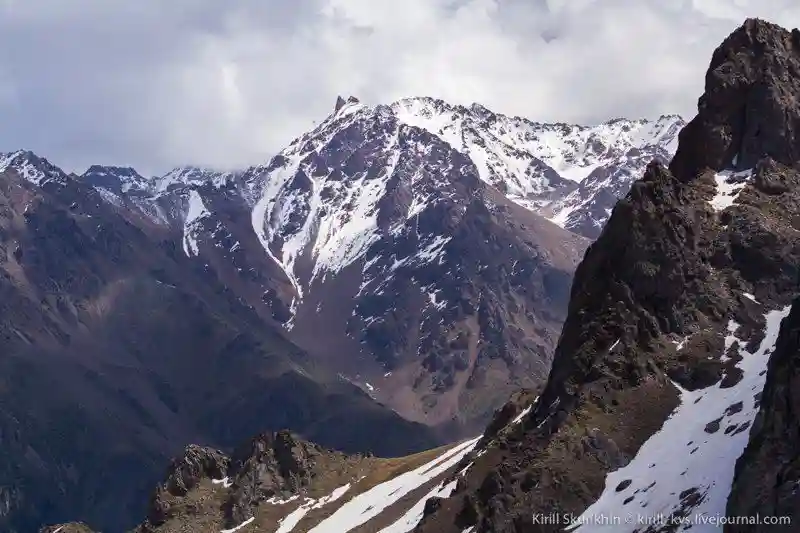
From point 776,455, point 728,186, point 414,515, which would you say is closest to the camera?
point 776,455

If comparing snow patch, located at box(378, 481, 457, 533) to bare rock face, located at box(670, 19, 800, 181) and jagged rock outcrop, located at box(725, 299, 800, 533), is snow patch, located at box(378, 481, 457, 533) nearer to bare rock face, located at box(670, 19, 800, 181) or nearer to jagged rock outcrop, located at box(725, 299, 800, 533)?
bare rock face, located at box(670, 19, 800, 181)

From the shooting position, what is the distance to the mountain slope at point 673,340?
98562mm

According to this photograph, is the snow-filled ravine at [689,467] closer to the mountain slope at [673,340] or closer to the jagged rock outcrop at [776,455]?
the mountain slope at [673,340]

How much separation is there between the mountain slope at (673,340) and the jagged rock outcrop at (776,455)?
5231mm

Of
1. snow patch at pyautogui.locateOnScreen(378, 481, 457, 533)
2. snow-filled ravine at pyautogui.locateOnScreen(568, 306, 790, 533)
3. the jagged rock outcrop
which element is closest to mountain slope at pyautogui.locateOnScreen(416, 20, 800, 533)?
snow-filled ravine at pyautogui.locateOnScreen(568, 306, 790, 533)

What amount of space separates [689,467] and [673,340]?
92.3ft

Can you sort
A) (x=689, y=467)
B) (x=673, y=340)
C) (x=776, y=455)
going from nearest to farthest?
(x=776, y=455)
(x=689, y=467)
(x=673, y=340)

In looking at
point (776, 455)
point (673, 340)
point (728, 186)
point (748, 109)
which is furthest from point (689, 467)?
point (748, 109)

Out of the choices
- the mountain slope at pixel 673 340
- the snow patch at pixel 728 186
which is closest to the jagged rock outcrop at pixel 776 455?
the mountain slope at pixel 673 340

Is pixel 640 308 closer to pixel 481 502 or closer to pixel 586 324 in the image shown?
pixel 586 324

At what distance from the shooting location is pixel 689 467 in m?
93.1

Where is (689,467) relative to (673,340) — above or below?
below

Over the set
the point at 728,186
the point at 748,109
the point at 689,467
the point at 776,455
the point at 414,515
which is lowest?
the point at 776,455

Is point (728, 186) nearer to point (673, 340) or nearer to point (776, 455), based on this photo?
point (673, 340)
